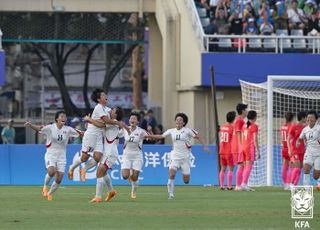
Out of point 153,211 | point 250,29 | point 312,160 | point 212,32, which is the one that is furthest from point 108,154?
point 250,29

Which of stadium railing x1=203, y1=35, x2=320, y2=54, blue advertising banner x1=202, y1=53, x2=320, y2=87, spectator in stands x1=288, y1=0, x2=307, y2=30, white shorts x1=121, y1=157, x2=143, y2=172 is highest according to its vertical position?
spectator in stands x1=288, y1=0, x2=307, y2=30

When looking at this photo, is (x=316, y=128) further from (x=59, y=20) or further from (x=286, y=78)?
(x=59, y=20)

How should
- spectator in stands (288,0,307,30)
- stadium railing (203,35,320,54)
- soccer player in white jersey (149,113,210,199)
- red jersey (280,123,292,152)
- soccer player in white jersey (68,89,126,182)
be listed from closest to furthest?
1. soccer player in white jersey (68,89,126,182)
2. soccer player in white jersey (149,113,210,199)
3. red jersey (280,123,292,152)
4. stadium railing (203,35,320,54)
5. spectator in stands (288,0,307,30)

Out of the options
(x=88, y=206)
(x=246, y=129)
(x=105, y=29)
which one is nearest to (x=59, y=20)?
(x=105, y=29)

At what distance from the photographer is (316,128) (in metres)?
28.3

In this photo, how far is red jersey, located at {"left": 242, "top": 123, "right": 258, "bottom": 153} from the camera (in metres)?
30.0

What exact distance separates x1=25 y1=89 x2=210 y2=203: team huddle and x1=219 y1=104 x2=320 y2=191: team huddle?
3.40 meters

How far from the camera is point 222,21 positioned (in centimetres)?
4084

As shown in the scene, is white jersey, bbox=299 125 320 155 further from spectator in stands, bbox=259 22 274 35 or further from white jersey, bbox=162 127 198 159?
spectator in stands, bbox=259 22 274 35

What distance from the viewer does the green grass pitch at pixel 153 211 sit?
18.5 meters

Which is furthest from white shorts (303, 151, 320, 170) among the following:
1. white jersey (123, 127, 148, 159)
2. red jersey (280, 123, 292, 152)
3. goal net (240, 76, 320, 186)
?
white jersey (123, 127, 148, 159)

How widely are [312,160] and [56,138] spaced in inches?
248

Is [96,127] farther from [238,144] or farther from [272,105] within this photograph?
[272,105]

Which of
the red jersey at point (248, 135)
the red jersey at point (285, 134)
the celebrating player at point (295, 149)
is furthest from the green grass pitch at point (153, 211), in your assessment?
the red jersey at point (285, 134)
